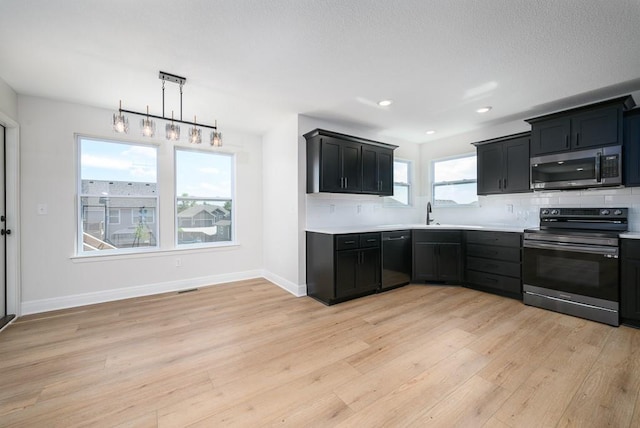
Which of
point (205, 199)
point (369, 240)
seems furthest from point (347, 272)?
point (205, 199)

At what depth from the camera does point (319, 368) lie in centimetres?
207

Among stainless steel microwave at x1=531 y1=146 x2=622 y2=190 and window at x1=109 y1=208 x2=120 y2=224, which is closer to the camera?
stainless steel microwave at x1=531 y1=146 x2=622 y2=190

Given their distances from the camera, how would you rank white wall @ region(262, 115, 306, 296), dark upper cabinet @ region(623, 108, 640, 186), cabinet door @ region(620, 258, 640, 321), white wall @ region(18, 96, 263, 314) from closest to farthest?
cabinet door @ region(620, 258, 640, 321) < dark upper cabinet @ region(623, 108, 640, 186) < white wall @ region(18, 96, 263, 314) < white wall @ region(262, 115, 306, 296)

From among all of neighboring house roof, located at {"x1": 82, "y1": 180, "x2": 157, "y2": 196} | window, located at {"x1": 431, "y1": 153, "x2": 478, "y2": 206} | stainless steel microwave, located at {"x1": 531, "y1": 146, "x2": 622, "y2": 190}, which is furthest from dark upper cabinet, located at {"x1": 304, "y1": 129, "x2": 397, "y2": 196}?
neighboring house roof, located at {"x1": 82, "y1": 180, "x2": 157, "y2": 196}

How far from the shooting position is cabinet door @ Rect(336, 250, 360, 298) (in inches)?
134

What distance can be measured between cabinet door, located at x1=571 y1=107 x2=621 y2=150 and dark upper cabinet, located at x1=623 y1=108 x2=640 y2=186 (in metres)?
0.13

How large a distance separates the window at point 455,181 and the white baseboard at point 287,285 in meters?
3.14

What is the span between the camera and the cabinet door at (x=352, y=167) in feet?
12.7

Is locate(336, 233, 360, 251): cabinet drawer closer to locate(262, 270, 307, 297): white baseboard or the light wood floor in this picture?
the light wood floor

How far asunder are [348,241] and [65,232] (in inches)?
141

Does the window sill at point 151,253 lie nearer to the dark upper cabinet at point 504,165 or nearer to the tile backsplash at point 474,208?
the tile backsplash at point 474,208

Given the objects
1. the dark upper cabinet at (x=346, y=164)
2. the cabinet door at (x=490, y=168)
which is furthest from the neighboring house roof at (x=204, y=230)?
the cabinet door at (x=490, y=168)

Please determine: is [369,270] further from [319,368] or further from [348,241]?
[319,368]

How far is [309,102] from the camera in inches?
133
